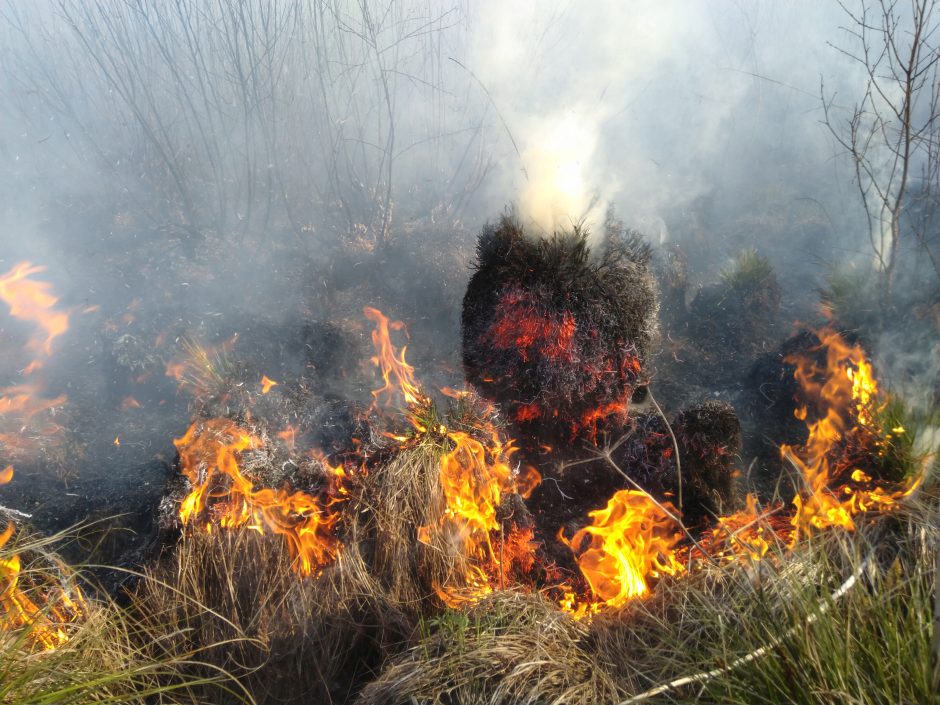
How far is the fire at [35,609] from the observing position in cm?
192

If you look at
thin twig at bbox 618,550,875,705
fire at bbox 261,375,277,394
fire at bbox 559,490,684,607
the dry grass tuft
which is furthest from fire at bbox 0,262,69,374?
thin twig at bbox 618,550,875,705

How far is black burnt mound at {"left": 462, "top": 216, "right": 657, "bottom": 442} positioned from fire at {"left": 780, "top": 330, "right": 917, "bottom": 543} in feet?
3.60

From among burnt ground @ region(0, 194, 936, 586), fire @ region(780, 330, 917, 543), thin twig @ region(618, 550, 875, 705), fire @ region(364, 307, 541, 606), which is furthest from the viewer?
burnt ground @ region(0, 194, 936, 586)

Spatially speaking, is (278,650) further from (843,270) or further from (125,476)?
(843,270)

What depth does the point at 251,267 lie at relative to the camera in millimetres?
6461

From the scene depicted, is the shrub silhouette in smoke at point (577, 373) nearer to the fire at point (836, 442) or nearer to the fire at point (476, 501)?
the fire at point (476, 501)

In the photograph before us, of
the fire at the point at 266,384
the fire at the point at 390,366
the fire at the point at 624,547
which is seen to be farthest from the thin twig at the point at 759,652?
the fire at the point at 266,384

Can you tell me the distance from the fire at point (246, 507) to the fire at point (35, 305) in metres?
3.43

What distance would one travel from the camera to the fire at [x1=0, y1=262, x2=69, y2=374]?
5.47m

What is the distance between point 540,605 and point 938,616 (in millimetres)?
1481

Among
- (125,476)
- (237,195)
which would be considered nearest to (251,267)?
(237,195)

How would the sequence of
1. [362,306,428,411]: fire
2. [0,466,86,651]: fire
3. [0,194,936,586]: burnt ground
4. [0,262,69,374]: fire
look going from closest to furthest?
[0,466,86,651]: fire < [362,306,428,411]: fire < [0,194,936,586]: burnt ground < [0,262,69,374]: fire

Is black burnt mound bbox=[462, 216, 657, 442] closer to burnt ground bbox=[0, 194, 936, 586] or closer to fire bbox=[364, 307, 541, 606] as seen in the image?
fire bbox=[364, 307, 541, 606]

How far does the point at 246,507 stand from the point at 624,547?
204 cm
